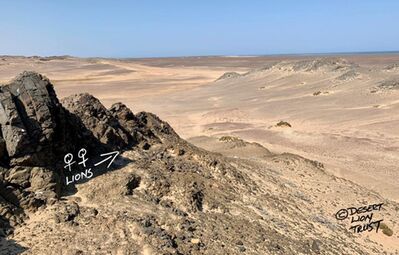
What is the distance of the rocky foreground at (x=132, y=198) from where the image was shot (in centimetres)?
789

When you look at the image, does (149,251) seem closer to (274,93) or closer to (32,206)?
(32,206)

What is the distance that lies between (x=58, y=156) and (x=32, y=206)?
159cm

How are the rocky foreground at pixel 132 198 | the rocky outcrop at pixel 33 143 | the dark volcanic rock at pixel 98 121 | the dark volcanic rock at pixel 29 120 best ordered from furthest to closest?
1. the dark volcanic rock at pixel 98 121
2. the dark volcanic rock at pixel 29 120
3. the rocky outcrop at pixel 33 143
4. the rocky foreground at pixel 132 198

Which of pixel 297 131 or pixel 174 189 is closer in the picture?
pixel 174 189

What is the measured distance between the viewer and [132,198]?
30.2 ft

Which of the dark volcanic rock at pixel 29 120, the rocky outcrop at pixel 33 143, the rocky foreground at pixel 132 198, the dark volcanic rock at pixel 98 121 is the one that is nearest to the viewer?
the rocky foreground at pixel 132 198

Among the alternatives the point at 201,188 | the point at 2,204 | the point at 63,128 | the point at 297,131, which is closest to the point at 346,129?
the point at 297,131

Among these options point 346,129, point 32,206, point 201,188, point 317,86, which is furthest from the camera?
point 317,86

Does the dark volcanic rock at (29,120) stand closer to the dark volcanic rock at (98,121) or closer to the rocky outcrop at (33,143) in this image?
the rocky outcrop at (33,143)

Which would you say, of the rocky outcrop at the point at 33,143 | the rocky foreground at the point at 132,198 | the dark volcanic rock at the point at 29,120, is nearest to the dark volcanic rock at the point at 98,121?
the rocky foreground at the point at 132,198

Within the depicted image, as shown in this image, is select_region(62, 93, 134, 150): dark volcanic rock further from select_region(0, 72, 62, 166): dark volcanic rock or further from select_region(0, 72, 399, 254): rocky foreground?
select_region(0, 72, 62, 166): dark volcanic rock

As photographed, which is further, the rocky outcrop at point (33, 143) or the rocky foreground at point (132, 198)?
the rocky outcrop at point (33, 143)

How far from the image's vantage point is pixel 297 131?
87.0 ft

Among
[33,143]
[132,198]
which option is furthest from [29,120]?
[132,198]
